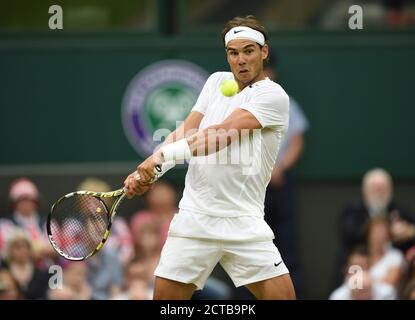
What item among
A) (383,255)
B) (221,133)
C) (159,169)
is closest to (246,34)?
(221,133)

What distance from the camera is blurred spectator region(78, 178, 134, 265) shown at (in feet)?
32.3

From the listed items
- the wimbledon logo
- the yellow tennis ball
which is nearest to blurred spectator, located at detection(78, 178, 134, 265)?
the wimbledon logo

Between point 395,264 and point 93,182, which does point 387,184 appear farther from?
point 93,182

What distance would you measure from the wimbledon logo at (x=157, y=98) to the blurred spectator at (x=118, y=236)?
Result: 69 centimetres

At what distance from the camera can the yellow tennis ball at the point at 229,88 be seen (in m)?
6.66

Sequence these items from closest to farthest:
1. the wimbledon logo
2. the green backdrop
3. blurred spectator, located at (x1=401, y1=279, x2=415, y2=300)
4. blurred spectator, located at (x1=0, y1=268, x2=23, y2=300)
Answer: blurred spectator, located at (x1=401, y1=279, x2=415, y2=300)
blurred spectator, located at (x1=0, y1=268, x2=23, y2=300)
the wimbledon logo
the green backdrop

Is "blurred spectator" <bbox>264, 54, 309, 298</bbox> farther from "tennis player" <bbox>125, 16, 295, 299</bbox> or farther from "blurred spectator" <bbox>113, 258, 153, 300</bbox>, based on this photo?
"tennis player" <bbox>125, 16, 295, 299</bbox>

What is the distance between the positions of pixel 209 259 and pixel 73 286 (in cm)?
293

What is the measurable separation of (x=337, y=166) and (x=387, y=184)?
0.80 metres

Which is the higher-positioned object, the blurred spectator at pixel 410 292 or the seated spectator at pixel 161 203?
the seated spectator at pixel 161 203

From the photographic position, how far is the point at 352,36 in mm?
11258

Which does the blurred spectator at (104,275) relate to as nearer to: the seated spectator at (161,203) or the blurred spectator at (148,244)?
the blurred spectator at (148,244)

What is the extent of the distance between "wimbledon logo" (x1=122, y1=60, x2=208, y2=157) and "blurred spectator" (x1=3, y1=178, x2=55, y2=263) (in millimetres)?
1119

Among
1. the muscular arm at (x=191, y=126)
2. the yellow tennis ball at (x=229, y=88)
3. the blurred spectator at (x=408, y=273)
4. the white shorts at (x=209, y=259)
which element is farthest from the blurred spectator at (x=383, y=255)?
the yellow tennis ball at (x=229, y=88)
